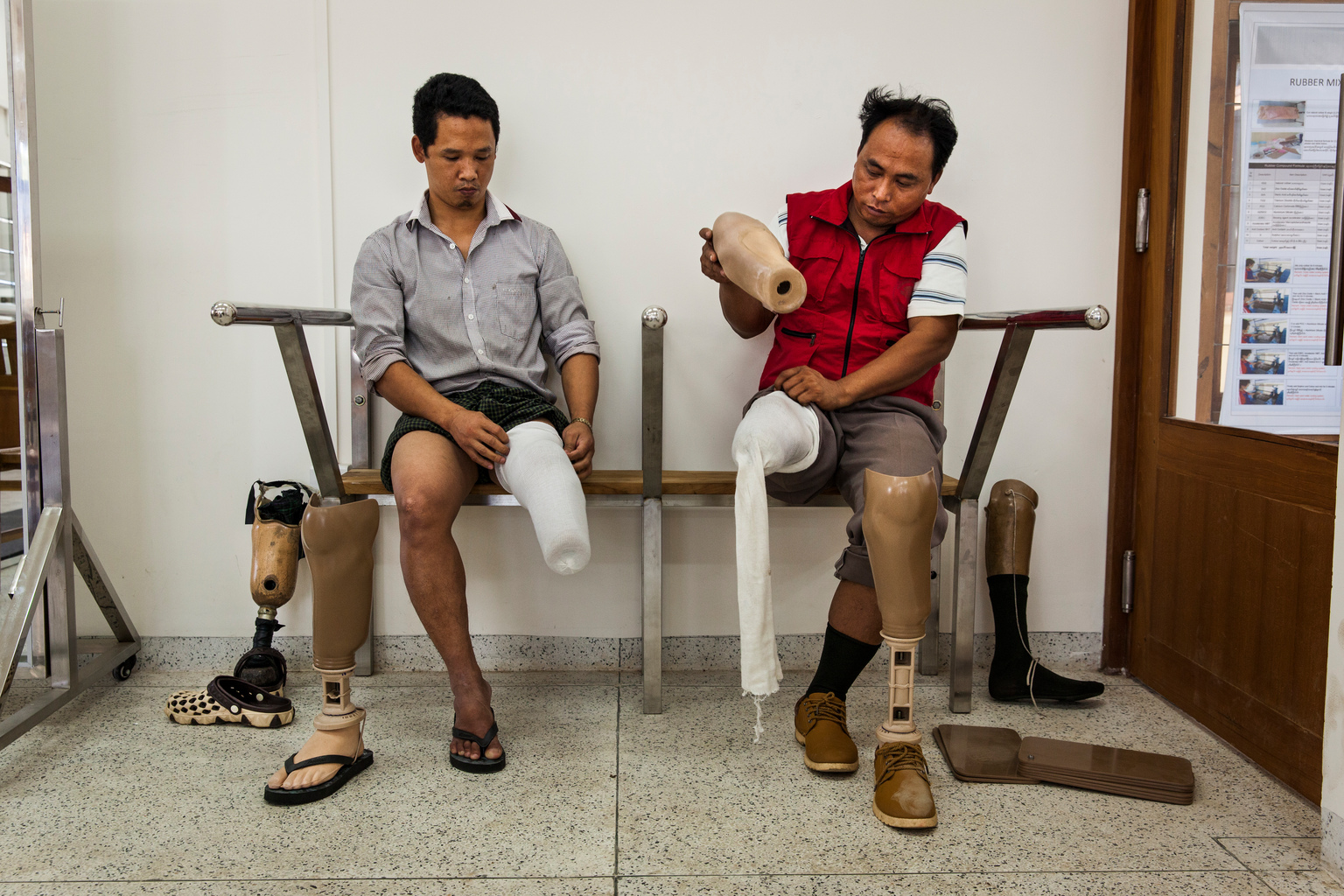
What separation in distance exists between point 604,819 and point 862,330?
1.07 m

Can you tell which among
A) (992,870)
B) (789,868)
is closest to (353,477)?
(789,868)

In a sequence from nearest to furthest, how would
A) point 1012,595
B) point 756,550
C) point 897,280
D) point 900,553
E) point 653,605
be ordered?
point 900,553 < point 756,550 < point 897,280 < point 653,605 < point 1012,595

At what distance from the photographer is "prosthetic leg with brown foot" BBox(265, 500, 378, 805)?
146 cm

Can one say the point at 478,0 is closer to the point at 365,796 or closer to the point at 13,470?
the point at 13,470

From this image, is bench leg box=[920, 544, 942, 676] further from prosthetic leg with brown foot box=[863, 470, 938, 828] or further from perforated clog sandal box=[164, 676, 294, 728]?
perforated clog sandal box=[164, 676, 294, 728]

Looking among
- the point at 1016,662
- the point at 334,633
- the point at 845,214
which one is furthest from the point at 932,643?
the point at 334,633

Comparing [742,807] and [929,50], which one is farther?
[929,50]

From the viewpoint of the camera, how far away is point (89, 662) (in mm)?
2006

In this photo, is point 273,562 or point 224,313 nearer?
point 224,313

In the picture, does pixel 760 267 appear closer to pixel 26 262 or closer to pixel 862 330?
pixel 862 330

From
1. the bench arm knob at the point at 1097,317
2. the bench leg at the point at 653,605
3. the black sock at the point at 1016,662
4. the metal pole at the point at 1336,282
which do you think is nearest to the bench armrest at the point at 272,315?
the bench leg at the point at 653,605

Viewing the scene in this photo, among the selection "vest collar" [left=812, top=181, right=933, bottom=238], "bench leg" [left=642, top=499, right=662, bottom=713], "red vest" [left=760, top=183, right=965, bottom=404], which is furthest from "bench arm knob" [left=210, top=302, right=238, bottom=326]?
"vest collar" [left=812, top=181, right=933, bottom=238]

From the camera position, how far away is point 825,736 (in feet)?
5.45

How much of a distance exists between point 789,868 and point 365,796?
74 cm
